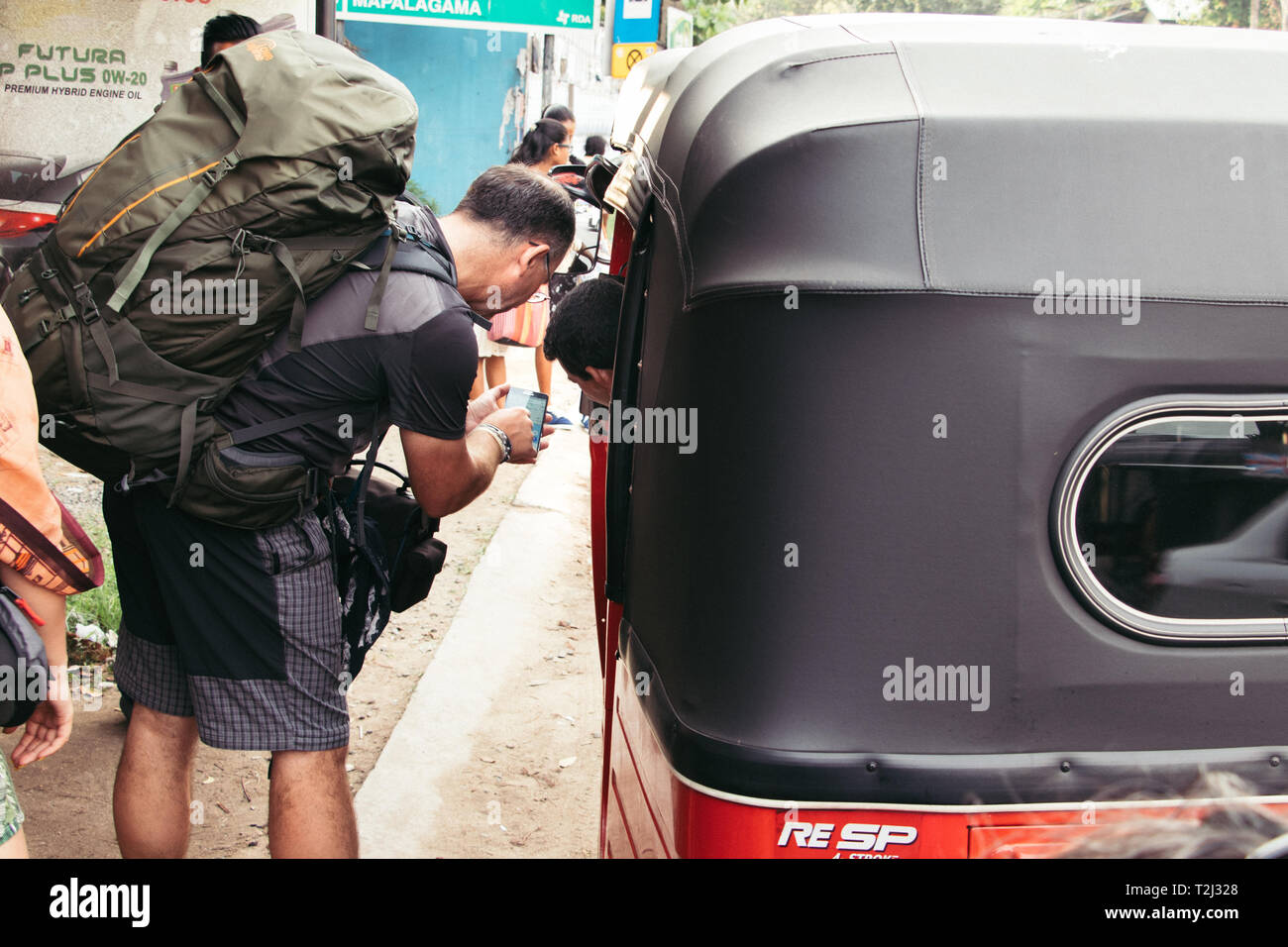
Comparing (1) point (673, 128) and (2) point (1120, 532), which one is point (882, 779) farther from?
(1) point (673, 128)

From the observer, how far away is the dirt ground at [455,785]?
3502 mm

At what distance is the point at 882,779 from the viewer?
1638 millimetres

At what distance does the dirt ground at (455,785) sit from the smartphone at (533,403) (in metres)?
1.34

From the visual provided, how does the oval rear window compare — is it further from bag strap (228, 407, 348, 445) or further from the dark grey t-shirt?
bag strap (228, 407, 348, 445)

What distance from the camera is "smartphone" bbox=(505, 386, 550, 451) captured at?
9.90 feet

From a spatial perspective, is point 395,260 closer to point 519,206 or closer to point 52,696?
point 519,206

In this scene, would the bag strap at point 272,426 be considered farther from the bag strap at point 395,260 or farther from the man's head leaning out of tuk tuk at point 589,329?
the man's head leaning out of tuk tuk at point 589,329

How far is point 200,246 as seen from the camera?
2.27 metres

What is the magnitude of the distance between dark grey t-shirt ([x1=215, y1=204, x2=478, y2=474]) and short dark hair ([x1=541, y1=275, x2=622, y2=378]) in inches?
11.4

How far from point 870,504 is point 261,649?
1528mm

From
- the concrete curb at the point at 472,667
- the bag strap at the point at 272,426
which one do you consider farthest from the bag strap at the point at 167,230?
the concrete curb at the point at 472,667

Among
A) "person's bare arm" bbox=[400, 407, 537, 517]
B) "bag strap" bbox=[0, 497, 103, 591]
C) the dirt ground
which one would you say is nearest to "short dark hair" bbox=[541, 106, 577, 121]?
the dirt ground

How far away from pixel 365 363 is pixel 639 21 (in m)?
7.15

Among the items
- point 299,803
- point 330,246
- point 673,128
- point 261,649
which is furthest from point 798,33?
point 299,803
